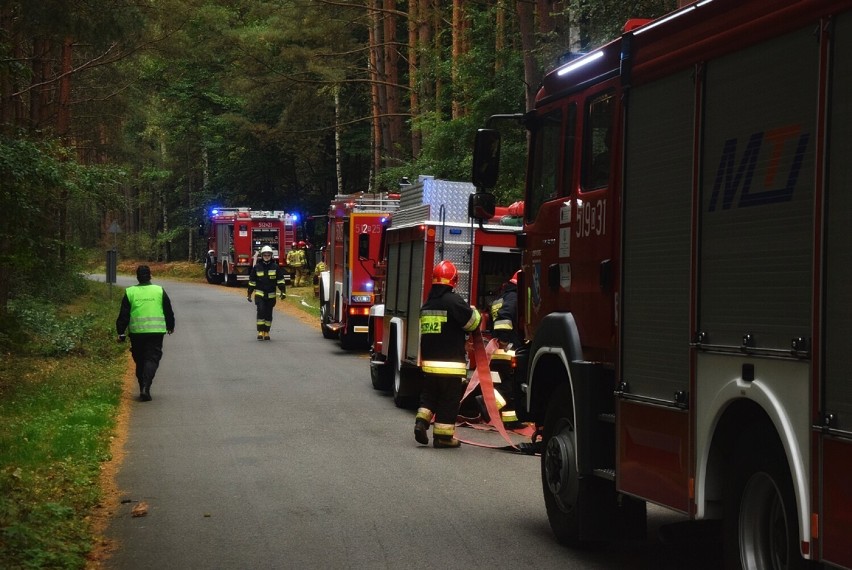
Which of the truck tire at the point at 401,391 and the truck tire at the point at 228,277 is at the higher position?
the truck tire at the point at 228,277

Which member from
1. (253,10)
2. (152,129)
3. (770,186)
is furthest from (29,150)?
(152,129)

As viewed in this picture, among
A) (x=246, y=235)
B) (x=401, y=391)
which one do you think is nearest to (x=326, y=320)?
(x=401, y=391)

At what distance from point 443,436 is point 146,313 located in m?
5.87

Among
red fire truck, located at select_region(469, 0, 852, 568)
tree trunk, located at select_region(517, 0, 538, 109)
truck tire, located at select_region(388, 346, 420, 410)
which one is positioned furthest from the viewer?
tree trunk, located at select_region(517, 0, 538, 109)

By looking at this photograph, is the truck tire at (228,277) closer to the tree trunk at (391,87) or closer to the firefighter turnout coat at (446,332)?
the tree trunk at (391,87)

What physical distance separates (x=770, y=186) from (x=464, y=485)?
5.42m

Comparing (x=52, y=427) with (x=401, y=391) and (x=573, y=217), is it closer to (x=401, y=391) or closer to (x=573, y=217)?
(x=401, y=391)

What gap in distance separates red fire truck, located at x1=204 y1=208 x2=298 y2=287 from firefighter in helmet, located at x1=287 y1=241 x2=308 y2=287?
0.90 m

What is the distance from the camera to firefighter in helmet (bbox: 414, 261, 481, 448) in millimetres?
12250

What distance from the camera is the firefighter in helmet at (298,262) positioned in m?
48.3

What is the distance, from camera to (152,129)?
7075 cm

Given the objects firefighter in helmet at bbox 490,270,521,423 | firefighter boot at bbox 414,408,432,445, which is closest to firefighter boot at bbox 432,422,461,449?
firefighter boot at bbox 414,408,432,445

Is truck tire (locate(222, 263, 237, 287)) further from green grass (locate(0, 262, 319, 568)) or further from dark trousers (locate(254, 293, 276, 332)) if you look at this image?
dark trousers (locate(254, 293, 276, 332))

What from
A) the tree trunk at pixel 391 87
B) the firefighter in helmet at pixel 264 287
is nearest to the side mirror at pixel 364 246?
the firefighter in helmet at pixel 264 287
